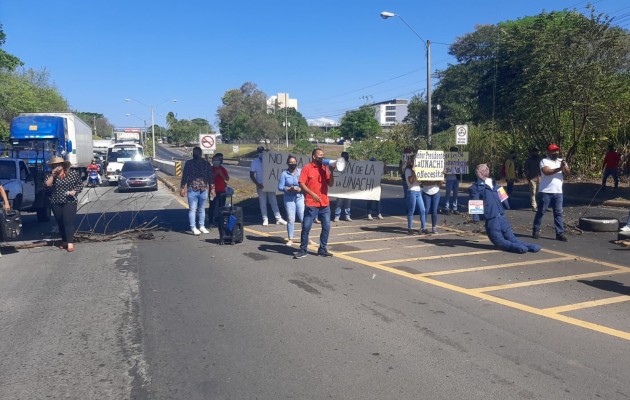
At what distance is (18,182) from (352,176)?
27.3 ft

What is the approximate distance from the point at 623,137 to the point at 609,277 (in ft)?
57.2

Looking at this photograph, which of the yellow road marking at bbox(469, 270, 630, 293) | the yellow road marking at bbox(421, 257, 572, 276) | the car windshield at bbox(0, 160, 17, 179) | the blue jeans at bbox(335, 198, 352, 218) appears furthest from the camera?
the car windshield at bbox(0, 160, 17, 179)

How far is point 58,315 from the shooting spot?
22.8 feet

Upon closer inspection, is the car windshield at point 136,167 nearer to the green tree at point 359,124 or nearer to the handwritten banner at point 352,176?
the handwritten banner at point 352,176

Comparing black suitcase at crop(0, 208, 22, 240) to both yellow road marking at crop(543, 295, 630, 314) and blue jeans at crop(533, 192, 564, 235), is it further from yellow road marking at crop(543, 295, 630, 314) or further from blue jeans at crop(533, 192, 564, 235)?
blue jeans at crop(533, 192, 564, 235)

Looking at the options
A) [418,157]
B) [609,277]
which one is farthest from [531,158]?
[609,277]

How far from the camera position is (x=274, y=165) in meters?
14.2

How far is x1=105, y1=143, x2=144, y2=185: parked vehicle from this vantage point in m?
33.8

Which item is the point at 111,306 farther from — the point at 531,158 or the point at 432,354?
the point at 531,158

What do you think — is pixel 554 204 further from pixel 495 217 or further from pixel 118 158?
pixel 118 158

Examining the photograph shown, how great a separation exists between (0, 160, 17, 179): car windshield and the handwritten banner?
6.46 meters

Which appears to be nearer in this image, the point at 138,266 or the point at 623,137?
the point at 138,266

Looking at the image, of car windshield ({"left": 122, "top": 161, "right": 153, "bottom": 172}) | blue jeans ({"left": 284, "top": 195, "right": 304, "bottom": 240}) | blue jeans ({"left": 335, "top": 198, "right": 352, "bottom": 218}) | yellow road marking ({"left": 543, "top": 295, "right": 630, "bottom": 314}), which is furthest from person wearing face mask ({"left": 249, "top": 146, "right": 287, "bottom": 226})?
car windshield ({"left": 122, "top": 161, "right": 153, "bottom": 172})

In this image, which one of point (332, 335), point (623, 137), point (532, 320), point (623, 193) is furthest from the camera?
point (623, 137)
